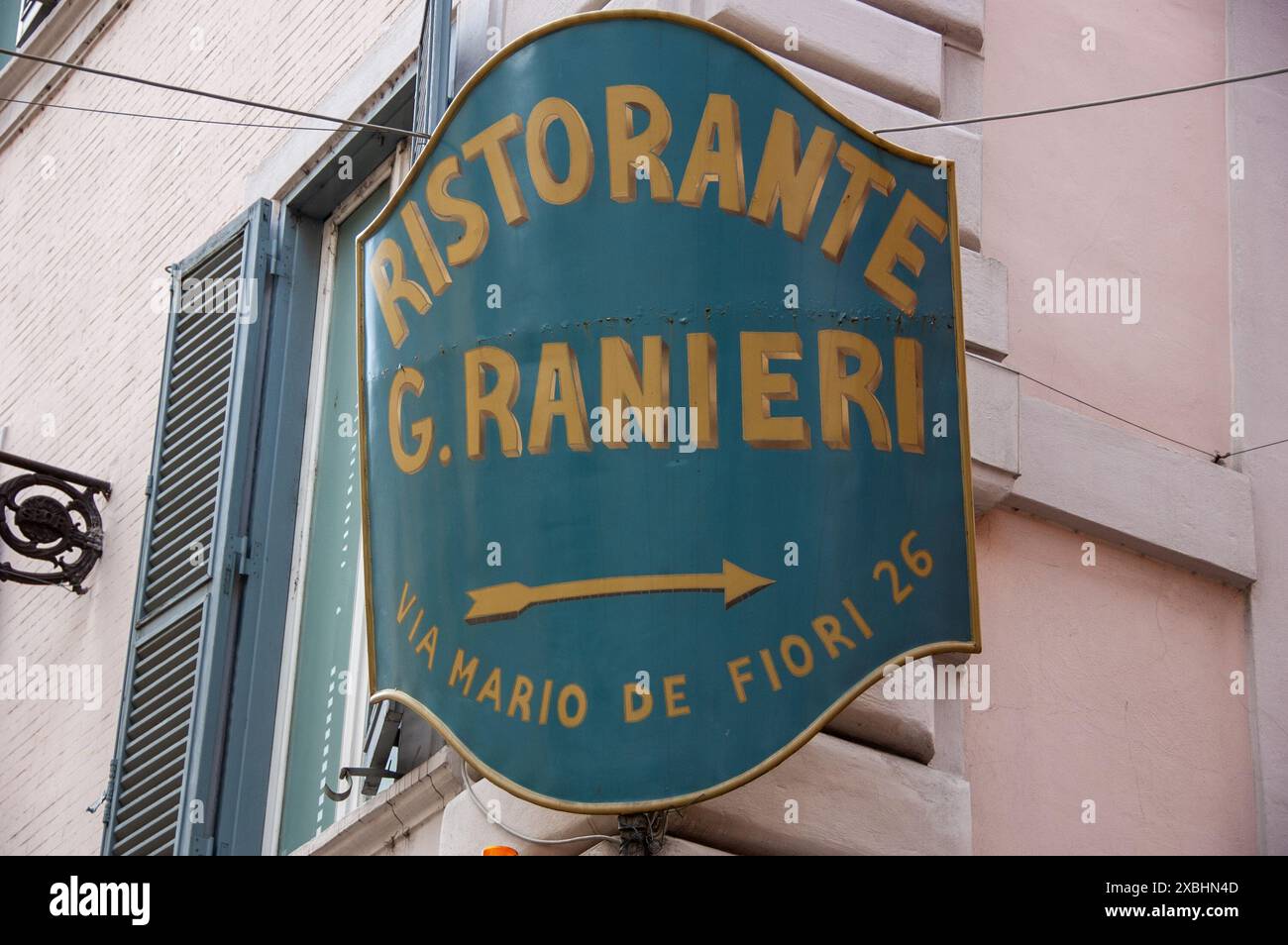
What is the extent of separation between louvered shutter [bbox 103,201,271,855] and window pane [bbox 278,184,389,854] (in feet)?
0.81

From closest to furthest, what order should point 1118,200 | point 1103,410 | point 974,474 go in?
1. point 974,474
2. point 1103,410
3. point 1118,200

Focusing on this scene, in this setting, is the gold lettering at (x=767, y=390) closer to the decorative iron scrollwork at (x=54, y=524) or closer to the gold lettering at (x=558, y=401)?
the gold lettering at (x=558, y=401)

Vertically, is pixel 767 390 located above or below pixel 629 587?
above

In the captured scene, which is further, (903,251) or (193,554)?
(193,554)

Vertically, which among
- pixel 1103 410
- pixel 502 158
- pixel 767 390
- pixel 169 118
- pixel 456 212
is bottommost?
pixel 767 390

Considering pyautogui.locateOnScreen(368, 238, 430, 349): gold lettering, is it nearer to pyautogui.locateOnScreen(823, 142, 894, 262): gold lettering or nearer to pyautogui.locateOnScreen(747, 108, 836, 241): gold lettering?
pyautogui.locateOnScreen(747, 108, 836, 241): gold lettering

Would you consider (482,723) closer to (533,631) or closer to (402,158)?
(533,631)

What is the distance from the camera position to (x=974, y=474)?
6578mm

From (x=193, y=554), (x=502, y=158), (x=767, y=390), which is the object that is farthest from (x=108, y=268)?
(x=767, y=390)

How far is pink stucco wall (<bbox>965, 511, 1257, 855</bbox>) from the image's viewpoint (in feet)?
21.1

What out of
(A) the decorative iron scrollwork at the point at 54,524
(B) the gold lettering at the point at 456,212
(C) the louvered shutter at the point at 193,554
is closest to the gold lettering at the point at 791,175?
(B) the gold lettering at the point at 456,212

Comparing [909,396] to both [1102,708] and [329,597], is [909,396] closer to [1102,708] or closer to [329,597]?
[1102,708]

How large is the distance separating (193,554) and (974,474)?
2972mm

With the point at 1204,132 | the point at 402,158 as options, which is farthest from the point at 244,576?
the point at 1204,132
